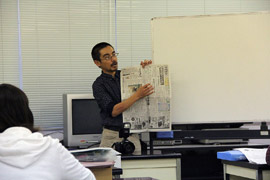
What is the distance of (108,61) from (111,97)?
0.86 ft

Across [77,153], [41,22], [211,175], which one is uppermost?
[41,22]

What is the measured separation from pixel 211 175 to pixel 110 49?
1888mm

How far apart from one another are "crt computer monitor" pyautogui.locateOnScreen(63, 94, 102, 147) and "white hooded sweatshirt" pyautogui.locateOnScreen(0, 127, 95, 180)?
280 cm

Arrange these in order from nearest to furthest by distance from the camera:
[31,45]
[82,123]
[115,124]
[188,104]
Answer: [115,124] < [188,104] < [82,123] < [31,45]

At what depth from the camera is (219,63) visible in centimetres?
369

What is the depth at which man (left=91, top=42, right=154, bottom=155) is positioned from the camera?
3.19 metres

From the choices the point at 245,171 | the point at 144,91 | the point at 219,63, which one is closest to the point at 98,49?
the point at 144,91

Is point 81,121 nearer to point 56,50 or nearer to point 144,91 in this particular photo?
point 56,50

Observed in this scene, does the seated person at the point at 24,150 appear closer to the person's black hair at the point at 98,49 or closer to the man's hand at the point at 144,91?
the man's hand at the point at 144,91

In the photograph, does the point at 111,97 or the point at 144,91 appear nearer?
the point at 144,91

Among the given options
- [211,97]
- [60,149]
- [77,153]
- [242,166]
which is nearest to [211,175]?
[211,97]

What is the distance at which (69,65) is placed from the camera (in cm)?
486

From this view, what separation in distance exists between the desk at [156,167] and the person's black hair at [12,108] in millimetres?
1460

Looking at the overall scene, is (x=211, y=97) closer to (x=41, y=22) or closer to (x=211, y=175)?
(x=211, y=175)
